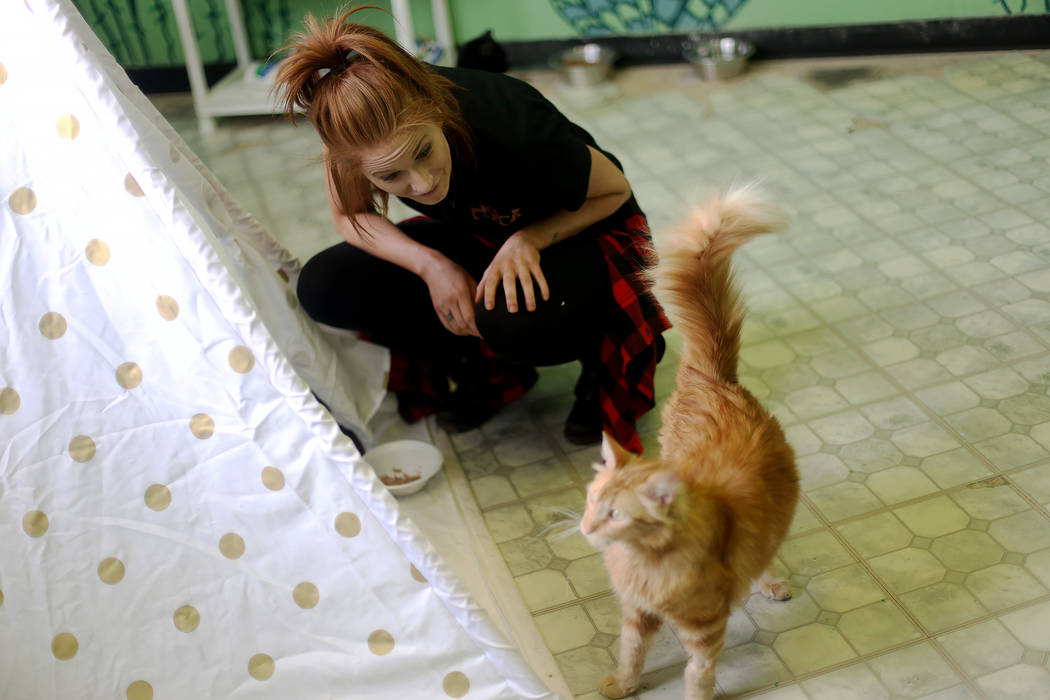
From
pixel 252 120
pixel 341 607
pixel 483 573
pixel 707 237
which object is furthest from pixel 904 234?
pixel 252 120

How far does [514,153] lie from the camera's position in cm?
157

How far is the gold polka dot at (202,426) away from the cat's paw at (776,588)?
33.4 inches

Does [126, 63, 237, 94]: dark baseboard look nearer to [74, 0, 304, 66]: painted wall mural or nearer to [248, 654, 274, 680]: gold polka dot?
[74, 0, 304, 66]: painted wall mural

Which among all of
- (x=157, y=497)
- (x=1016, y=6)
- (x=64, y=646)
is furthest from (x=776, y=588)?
(x=1016, y=6)

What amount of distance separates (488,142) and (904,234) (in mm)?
1193

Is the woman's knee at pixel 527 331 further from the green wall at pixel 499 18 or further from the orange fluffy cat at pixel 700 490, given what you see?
the green wall at pixel 499 18

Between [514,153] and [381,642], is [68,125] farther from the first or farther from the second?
[381,642]

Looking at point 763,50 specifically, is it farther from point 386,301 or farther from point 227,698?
point 227,698

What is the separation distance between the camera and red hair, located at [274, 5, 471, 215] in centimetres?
134

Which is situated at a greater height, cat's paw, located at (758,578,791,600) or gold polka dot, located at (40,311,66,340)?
gold polka dot, located at (40,311,66,340)

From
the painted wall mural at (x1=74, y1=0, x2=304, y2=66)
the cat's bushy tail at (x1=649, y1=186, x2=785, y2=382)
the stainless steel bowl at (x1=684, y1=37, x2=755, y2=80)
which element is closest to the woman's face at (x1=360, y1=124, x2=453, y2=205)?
the cat's bushy tail at (x1=649, y1=186, x2=785, y2=382)

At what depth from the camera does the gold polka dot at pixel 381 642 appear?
133cm

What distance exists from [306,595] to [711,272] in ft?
2.35

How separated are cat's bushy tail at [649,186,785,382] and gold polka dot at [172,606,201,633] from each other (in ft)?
2.57
